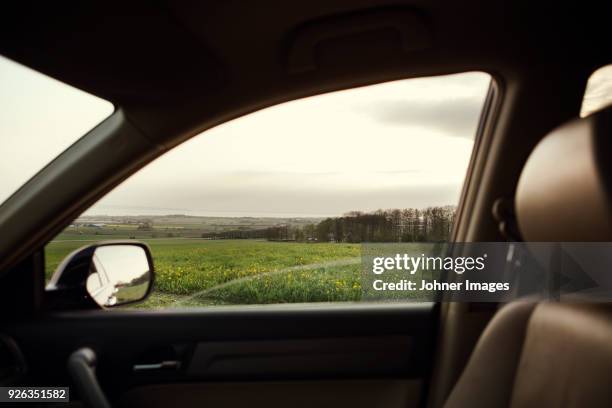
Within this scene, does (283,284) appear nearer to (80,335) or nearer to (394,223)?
(394,223)

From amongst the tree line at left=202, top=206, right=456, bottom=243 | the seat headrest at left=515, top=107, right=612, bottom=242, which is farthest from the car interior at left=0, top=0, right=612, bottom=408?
the tree line at left=202, top=206, right=456, bottom=243

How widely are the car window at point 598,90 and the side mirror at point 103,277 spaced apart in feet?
5.25

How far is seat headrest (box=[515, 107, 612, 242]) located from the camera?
48.3 inches

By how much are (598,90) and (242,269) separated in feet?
4.42

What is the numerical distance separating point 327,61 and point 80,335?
1283 mm

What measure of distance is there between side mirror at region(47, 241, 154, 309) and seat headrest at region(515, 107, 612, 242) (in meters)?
1.35

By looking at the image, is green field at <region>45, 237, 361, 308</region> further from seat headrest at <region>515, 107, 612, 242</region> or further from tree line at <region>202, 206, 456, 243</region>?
seat headrest at <region>515, 107, 612, 242</region>

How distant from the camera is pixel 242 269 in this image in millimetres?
2166

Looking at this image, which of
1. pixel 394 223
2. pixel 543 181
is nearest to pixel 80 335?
pixel 394 223

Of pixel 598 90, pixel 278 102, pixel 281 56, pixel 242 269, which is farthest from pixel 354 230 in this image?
pixel 598 90

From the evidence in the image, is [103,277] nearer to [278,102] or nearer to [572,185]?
[278,102]

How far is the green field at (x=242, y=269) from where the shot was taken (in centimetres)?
216

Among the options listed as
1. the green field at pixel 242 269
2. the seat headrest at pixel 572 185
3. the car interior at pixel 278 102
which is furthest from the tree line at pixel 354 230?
the seat headrest at pixel 572 185

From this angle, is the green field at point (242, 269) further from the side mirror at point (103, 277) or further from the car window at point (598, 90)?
the car window at point (598, 90)
